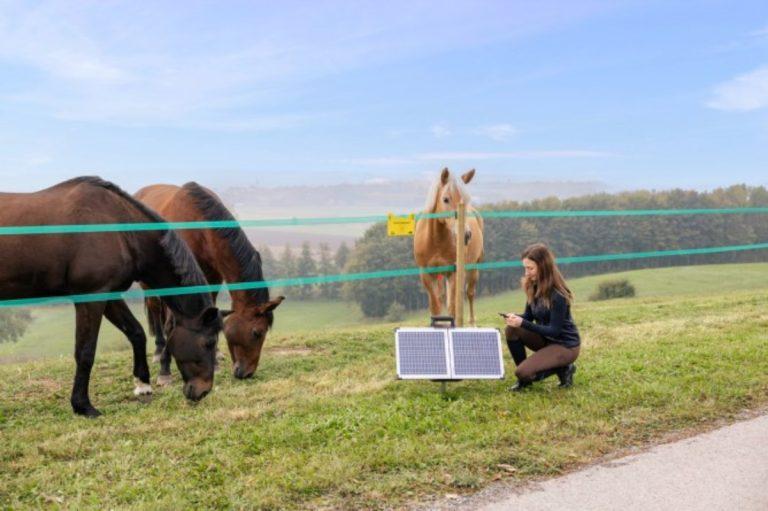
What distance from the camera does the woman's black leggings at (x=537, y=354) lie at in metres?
5.60

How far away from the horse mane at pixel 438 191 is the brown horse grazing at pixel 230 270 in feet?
7.70

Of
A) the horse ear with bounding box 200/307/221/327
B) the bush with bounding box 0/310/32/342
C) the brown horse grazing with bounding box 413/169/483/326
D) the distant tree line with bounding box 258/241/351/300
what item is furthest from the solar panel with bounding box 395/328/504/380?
the bush with bounding box 0/310/32/342

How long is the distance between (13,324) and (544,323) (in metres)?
49.5

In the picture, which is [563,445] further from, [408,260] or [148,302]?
[408,260]

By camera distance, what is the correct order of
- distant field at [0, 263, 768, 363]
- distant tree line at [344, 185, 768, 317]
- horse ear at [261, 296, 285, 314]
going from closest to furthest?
horse ear at [261, 296, 285, 314] → distant tree line at [344, 185, 768, 317] → distant field at [0, 263, 768, 363]

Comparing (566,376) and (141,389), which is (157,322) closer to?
(141,389)

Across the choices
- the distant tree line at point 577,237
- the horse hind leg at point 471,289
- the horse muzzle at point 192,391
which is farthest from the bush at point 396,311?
the horse muzzle at point 192,391

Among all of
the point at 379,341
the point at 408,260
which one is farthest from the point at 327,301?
the point at 379,341

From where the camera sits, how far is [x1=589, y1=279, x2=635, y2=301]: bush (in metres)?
35.8

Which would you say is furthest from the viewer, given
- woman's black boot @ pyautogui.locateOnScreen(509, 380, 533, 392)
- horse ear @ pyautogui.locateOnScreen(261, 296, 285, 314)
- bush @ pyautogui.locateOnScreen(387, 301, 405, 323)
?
bush @ pyautogui.locateOnScreen(387, 301, 405, 323)

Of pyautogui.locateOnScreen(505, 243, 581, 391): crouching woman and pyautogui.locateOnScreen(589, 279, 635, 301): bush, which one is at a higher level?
pyautogui.locateOnScreen(505, 243, 581, 391): crouching woman

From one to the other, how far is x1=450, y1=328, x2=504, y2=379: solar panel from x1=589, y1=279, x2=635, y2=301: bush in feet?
103

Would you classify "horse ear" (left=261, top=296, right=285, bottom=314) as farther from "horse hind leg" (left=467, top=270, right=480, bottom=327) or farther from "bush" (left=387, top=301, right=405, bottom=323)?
"bush" (left=387, top=301, right=405, bottom=323)

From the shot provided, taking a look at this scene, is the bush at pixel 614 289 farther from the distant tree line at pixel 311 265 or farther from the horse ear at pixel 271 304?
the horse ear at pixel 271 304
